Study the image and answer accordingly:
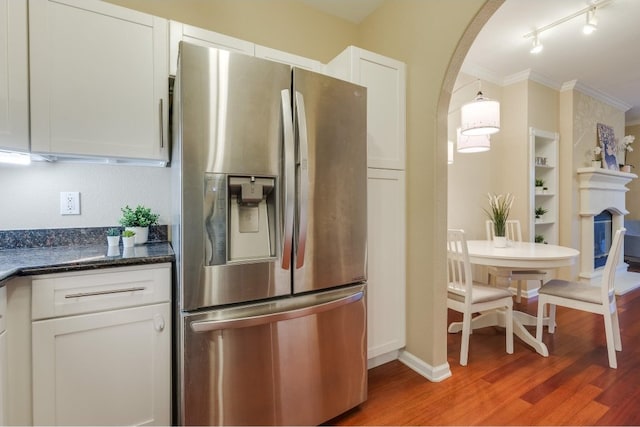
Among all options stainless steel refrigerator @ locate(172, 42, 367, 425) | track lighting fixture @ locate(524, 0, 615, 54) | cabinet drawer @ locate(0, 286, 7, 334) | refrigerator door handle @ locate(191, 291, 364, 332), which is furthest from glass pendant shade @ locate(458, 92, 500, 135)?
cabinet drawer @ locate(0, 286, 7, 334)

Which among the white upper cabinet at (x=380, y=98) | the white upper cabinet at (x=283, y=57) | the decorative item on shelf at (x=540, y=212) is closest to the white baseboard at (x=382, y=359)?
the white upper cabinet at (x=380, y=98)

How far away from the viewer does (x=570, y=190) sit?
3893 mm

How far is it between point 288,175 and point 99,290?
3.06ft

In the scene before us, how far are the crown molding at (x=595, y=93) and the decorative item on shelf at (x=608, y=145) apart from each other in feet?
1.28

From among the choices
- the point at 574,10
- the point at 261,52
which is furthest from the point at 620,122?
the point at 261,52

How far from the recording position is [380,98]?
1.95 meters

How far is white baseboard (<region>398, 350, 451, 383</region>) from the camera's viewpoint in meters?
1.91

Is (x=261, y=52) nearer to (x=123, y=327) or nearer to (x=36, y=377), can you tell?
(x=123, y=327)

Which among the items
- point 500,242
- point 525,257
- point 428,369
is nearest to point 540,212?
point 500,242

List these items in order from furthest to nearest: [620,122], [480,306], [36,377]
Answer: [620,122], [480,306], [36,377]

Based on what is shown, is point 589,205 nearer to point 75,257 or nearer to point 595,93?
point 595,93

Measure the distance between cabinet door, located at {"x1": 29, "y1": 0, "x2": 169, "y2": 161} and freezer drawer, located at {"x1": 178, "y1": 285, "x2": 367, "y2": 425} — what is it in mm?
1016

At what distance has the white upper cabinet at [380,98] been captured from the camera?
187cm

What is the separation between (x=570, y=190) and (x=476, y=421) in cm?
370
